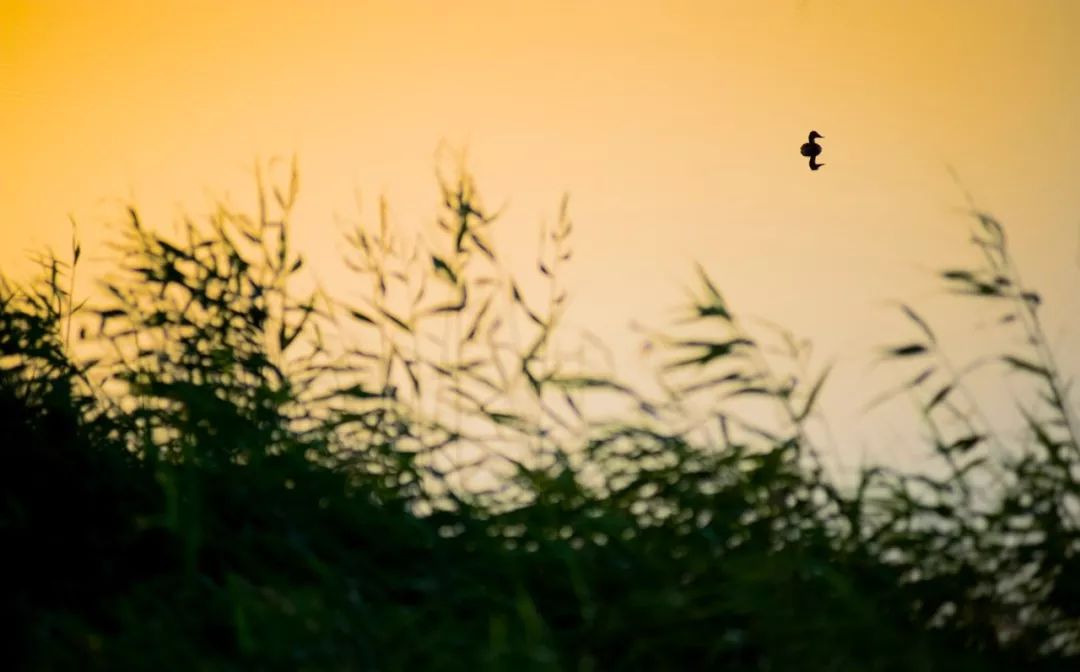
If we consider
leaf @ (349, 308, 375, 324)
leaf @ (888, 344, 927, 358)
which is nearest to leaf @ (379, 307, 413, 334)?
leaf @ (349, 308, 375, 324)

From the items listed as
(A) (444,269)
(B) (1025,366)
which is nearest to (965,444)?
(B) (1025,366)

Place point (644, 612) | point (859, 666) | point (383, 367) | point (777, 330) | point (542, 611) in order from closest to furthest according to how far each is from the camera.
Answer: point (859, 666) → point (644, 612) → point (542, 611) → point (777, 330) → point (383, 367)

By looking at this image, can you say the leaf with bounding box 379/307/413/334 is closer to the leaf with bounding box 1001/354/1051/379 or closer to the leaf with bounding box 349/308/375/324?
the leaf with bounding box 349/308/375/324

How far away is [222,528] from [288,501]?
0.83 feet

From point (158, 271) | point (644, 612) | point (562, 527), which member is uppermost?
point (158, 271)

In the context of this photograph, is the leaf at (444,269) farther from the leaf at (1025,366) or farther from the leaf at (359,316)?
the leaf at (1025,366)

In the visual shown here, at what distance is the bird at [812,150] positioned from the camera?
5.57 m

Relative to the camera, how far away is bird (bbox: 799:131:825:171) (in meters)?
5.57

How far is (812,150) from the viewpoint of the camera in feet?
18.5

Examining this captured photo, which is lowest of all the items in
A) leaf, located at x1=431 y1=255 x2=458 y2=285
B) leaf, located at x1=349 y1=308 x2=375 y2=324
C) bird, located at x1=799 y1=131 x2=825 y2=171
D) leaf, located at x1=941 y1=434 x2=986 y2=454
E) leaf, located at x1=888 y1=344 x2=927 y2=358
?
leaf, located at x1=941 y1=434 x2=986 y2=454

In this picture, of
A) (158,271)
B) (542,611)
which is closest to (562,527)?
(542,611)

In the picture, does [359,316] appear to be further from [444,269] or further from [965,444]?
[965,444]

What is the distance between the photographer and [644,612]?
3445mm

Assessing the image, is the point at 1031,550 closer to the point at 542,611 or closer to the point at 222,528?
the point at 542,611
